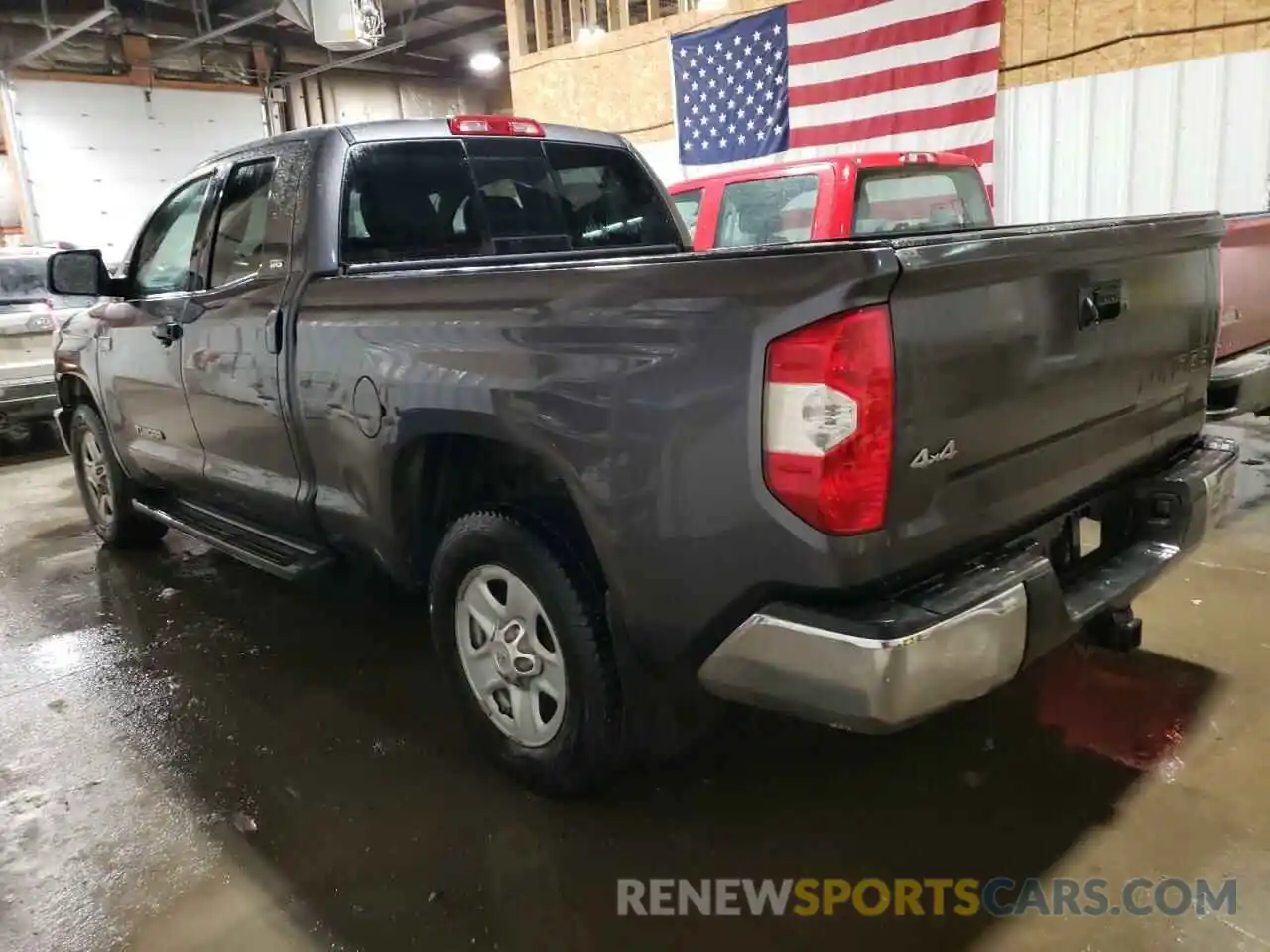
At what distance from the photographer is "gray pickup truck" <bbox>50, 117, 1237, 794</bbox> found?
177cm

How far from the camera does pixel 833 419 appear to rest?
1.72 m

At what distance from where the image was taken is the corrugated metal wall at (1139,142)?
6.64 meters

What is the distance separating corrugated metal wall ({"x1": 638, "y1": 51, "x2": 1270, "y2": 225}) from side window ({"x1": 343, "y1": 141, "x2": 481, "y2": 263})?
18.5 feet

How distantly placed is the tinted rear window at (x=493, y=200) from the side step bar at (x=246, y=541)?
1012 mm

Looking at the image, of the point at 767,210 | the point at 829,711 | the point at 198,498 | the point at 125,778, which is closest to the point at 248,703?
the point at 125,778

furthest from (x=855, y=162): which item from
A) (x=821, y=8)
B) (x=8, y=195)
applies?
(x=8, y=195)

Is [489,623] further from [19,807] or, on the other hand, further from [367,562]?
[19,807]

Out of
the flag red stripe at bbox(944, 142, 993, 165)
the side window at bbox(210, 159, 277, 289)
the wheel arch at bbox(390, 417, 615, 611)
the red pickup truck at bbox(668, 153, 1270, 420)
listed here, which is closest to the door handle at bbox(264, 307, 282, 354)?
the side window at bbox(210, 159, 277, 289)

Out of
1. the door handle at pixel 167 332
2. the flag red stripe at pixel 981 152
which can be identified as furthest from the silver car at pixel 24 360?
the flag red stripe at pixel 981 152

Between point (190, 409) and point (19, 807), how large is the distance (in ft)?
5.05

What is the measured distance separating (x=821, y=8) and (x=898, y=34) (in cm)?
79

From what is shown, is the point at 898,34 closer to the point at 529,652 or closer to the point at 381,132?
the point at 381,132

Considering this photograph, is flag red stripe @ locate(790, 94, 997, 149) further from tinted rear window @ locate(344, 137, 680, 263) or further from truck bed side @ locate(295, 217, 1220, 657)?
truck bed side @ locate(295, 217, 1220, 657)

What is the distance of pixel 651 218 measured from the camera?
3.96m
